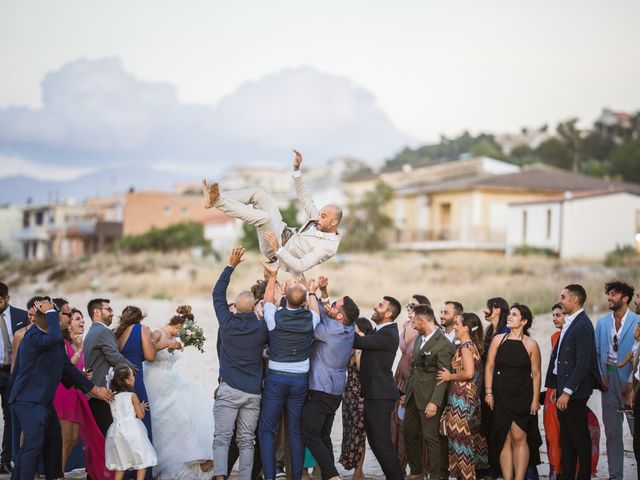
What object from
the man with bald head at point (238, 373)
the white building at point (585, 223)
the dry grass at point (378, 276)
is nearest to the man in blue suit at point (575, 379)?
the man with bald head at point (238, 373)

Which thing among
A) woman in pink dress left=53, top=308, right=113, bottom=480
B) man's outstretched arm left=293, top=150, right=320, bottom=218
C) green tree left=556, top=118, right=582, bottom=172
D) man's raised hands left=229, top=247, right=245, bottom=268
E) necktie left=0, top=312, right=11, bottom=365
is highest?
green tree left=556, top=118, right=582, bottom=172

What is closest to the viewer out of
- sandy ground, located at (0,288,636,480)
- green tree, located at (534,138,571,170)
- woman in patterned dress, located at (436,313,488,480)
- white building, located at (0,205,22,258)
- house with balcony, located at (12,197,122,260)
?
woman in patterned dress, located at (436,313,488,480)

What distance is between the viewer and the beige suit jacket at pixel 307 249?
9148mm

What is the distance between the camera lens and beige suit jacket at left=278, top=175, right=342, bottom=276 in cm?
915

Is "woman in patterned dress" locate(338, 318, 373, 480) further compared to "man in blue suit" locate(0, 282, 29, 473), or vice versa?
"man in blue suit" locate(0, 282, 29, 473)

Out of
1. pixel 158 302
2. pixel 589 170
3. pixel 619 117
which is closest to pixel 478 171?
pixel 589 170

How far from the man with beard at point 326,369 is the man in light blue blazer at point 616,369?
302 cm

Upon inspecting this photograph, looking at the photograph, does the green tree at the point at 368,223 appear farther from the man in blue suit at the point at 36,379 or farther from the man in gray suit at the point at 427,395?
the man in blue suit at the point at 36,379

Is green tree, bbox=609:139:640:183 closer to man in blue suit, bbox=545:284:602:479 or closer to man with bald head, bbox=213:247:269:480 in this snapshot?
man in blue suit, bbox=545:284:602:479

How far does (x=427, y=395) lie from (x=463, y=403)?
402 millimetres

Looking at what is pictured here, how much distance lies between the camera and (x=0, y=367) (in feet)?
33.1

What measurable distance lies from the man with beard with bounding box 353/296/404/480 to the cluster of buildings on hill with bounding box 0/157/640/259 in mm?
16439

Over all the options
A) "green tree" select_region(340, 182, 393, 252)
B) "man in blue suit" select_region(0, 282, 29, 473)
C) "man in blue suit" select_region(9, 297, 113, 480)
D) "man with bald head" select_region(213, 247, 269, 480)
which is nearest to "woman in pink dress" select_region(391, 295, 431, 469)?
"man with bald head" select_region(213, 247, 269, 480)

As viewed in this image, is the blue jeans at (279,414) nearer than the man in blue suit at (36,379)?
No
